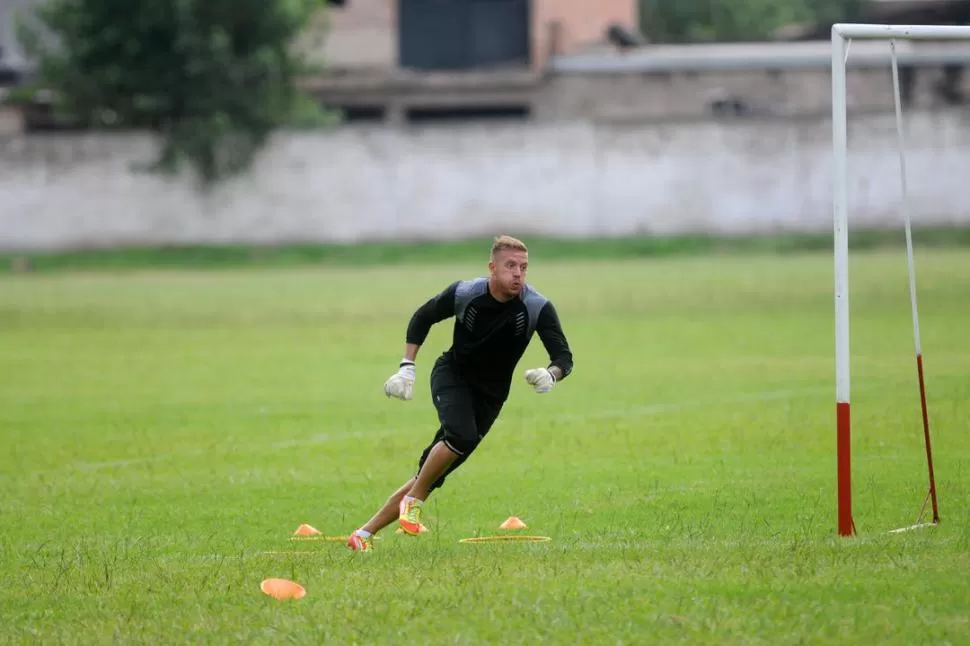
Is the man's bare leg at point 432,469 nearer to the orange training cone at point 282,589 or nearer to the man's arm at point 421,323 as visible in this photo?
the man's arm at point 421,323

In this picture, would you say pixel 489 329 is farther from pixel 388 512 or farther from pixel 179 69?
pixel 179 69

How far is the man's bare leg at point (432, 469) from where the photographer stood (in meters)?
9.72

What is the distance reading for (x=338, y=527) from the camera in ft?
37.0

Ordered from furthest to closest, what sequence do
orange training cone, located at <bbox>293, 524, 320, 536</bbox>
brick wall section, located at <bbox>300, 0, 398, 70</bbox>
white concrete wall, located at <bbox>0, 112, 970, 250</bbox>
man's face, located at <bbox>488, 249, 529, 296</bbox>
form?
brick wall section, located at <bbox>300, 0, 398, 70</bbox>
white concrete wall, located at <bbox>0, 112, 970, 250</bbox>
orange training cone, located at <bbox>293, 524, 320, 536</bbox>
man's face, located at <bbox>488, 249, 529, 296</bbox>

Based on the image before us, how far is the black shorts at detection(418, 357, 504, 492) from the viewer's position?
9.70 meters

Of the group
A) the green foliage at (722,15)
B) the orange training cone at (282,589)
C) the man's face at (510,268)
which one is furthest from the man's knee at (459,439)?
the green foliage at (722,15)

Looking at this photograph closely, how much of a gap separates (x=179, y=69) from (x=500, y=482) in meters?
41.0

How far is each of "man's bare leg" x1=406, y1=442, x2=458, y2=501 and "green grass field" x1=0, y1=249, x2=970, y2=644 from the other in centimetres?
37

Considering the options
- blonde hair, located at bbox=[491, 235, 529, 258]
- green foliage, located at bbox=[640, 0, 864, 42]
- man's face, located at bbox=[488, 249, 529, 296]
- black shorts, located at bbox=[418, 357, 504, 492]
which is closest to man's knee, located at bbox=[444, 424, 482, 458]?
black shorts, located at bbox=[418, 357, 504, 492]

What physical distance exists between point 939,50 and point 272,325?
3744cm

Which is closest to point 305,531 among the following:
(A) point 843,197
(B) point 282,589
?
(B) point 282,589

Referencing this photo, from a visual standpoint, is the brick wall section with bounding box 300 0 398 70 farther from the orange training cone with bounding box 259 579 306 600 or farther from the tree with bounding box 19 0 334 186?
the orange training cone with bounding box 259 579 306 600

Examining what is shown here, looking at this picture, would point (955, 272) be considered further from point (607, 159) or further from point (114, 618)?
point (114, 618)

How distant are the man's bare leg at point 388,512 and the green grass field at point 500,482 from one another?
0.50ft
